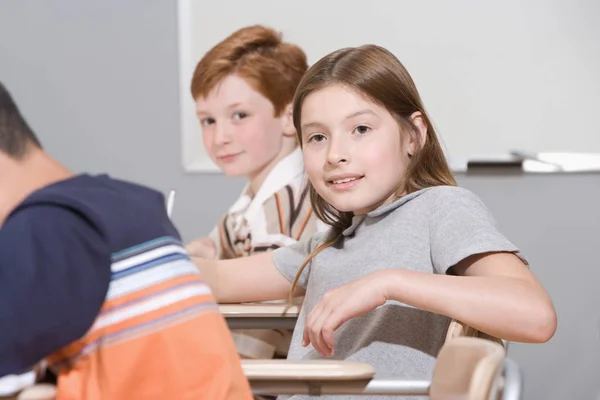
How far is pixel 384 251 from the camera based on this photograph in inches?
46.9

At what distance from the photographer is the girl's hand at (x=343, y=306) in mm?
1024

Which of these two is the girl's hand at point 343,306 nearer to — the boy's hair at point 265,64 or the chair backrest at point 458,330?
the chair backrest at point 458,330

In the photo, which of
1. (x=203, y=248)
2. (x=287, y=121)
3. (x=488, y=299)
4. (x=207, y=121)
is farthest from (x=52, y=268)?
(x=207, y=121)

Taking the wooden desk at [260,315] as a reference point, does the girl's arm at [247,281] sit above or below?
Result: above

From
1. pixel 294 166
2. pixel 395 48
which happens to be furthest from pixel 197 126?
pixel 294 166

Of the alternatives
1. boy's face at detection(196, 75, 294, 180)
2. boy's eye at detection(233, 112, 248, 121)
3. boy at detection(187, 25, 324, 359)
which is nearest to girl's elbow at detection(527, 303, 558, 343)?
boy at detection(187, 25, 324, 359)

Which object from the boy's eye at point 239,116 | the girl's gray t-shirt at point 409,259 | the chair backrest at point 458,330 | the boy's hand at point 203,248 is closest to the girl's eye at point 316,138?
the girl's gray t-shirt at point 409,259

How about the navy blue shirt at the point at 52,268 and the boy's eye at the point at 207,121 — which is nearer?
the navy blue shirt at the point at 52,268

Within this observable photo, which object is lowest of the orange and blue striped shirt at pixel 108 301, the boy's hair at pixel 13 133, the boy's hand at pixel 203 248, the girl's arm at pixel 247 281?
the boy's hand at pixel 203 248

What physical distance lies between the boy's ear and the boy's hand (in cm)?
34

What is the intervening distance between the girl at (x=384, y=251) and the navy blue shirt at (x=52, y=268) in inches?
13.8

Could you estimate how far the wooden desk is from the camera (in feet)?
4.70

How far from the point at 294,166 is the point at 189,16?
3.10ft

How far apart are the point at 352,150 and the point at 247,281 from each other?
0.32 m
